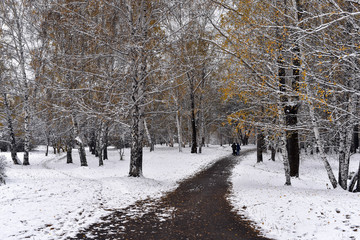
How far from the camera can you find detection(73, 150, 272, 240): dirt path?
5.42 metres

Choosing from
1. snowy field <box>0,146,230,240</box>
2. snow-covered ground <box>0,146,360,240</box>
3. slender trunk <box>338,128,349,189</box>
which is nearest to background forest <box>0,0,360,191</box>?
slender trunk <box>338,128,349,189</box>

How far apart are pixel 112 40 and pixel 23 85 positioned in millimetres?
12806

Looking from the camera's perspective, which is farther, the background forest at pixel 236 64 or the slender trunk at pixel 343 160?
the slender trunk at pixel 343 160

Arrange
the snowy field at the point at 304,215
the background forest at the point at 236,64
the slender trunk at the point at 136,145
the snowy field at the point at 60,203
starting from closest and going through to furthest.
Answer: the snowy field at the point at 304,215 < the snowy field at the point at 60,203 < the background forest at the point at 236,64 < the slender trunk at the point at 136,145

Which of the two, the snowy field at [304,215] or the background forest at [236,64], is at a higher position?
the background forest at [236,64]

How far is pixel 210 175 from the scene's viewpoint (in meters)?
14.3

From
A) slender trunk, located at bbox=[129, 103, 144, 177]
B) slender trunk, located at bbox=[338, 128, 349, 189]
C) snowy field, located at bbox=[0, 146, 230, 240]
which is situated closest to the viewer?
snowy field, located at bbox=[0, 146, 230, 240]

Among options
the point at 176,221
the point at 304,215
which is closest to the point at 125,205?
the point at 176,221

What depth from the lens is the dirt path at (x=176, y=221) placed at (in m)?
5.42

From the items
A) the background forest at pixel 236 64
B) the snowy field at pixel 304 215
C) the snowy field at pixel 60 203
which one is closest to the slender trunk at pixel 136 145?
the background forest at pixel 236 64

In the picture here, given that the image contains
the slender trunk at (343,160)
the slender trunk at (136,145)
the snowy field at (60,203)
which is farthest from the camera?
the slender trunk at (136,145)

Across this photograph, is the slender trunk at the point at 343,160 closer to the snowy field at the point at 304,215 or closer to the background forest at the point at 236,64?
the background forest at the point at 236,64

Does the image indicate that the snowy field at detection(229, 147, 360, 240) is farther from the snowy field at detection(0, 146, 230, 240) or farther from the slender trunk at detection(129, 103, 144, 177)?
the slender trunk at detection(129, 103, 144, 177)

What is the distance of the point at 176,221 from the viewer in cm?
641
